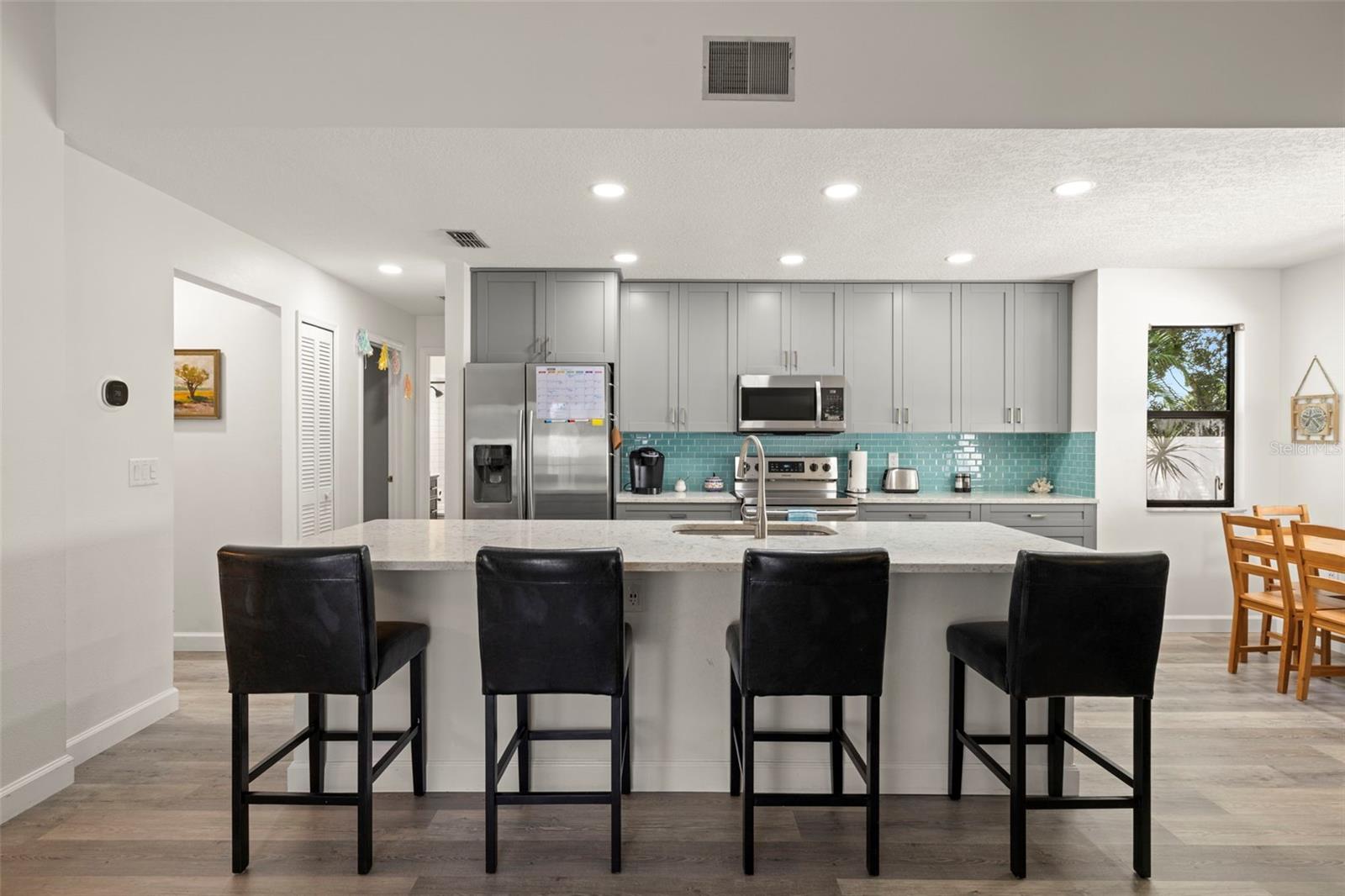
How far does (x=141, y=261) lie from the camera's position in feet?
10.3

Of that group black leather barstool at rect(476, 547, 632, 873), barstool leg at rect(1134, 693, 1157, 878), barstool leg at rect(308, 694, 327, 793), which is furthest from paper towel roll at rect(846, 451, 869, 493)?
barstool leg at rect(308, 694, 327, 793)

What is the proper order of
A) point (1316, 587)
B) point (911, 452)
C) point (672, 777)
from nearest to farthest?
point (672, 777), point (1316, 587), point (911, 452)

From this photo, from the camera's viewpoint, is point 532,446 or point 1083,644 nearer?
point 1083,644

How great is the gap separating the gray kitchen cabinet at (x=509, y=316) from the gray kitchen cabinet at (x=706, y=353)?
1.00 meters

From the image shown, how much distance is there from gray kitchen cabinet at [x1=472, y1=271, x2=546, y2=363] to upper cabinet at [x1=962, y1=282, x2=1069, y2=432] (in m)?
2.99

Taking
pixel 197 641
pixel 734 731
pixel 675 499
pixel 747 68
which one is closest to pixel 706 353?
pixel 675 499

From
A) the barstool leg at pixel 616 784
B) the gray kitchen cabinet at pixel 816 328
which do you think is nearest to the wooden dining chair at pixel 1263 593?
the gray kitchen cabinet at pixel 816 328

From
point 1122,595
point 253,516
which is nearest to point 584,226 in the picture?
point 253,516

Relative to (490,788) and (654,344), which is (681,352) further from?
(490,788)

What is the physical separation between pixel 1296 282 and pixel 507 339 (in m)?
5.10

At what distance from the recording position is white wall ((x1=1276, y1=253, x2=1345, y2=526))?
165 inches

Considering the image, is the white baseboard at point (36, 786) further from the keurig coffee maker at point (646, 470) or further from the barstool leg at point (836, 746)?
the keurig coffee maker at point (646, 470)

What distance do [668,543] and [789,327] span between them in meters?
2.93

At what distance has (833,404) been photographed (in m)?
4.98
